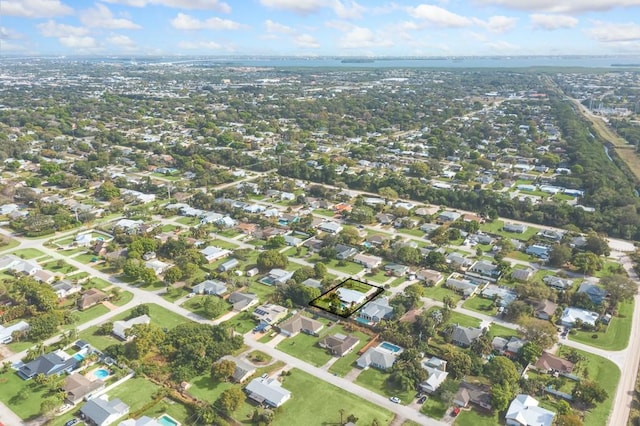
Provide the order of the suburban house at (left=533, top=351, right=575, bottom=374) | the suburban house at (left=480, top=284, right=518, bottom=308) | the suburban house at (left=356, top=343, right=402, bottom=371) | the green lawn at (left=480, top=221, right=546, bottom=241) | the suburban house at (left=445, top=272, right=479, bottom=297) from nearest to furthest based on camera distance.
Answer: the suburban house at (left=533, top=351, right=575, bottom=374) < the suburban house at (left=356, top=343, right=402, bottom=371) < the suburban house at (left=480, top=284, right=518, bottom=308) < the suburban house at (left=445, top=272, right=479, bottom=297) < the green lawn at (left=480, top=221, right=546, bottom=241)

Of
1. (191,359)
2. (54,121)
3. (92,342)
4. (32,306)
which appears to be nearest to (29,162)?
(54,121)

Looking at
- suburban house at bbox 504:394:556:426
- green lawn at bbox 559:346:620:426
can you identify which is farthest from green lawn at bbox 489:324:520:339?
suburban house at bbox 504:394:556:426

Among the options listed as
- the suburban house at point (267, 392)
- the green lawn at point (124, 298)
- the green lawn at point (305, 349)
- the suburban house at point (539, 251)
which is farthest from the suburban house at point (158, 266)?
the suburban house at point (539, 251)

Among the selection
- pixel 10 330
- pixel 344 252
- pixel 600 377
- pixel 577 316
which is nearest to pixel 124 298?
pixel 10 330

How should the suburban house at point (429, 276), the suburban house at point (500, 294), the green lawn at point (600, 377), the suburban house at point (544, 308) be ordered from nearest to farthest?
1. the green lawn at point (600, 377)
2. the suburban house at point (544, 308)
3. the suburban house at point (500, 294)
4. the suburban house at point (429, 276)

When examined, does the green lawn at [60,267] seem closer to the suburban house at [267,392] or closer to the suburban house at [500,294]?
the suburban house at [267,392]

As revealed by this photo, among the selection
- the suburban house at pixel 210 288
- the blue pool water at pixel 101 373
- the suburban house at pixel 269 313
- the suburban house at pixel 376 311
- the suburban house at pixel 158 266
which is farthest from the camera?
the suburban house at pixel 158 266

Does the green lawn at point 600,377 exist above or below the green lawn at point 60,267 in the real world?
below

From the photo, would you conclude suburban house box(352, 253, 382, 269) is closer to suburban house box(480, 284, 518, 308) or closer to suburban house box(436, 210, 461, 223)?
suburban house box(480, 284, 518, 308)

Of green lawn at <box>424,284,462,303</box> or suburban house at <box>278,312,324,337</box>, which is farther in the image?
green lawn at <box>424,284,462,303</box>
